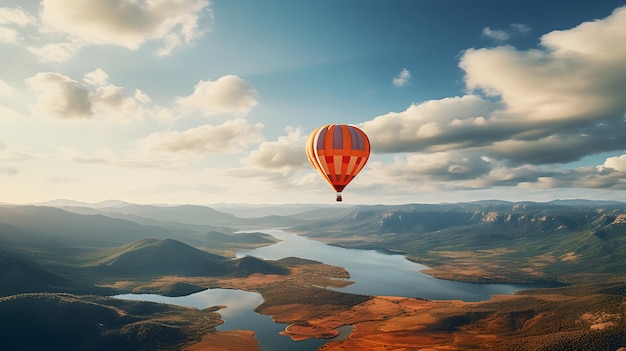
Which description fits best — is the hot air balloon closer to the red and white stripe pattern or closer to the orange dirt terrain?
the red and white stripe pattern

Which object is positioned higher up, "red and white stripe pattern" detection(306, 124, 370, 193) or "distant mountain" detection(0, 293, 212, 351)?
"red and white stripe pattern" detection(306, 124, 370, 193)

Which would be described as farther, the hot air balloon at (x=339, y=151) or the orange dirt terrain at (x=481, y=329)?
the orange dirt terrain at (x=481, y=329)

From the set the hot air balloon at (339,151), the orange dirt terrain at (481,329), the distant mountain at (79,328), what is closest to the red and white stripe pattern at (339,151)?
the hot air balloon at (339,151)

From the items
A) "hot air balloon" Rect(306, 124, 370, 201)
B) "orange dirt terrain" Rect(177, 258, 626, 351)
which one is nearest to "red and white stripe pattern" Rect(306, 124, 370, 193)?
"hot air balloon" Rect(306, 124, 370, 201)

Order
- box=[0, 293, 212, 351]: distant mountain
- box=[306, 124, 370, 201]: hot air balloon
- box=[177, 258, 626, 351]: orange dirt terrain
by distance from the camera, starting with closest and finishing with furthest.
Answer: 1. box=[306, 124, 370, 201]: hot air balloon
2. box=[177, 258, 626, 351]: orange dirt terrain
3. box=[0, 293, 212, 351]: distant mountain

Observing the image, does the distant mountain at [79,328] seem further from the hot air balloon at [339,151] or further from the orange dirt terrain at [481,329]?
the hot air balloon at [339,151]

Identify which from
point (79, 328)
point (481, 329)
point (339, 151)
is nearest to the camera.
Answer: point (339, 151)

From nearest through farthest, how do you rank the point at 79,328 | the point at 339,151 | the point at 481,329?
the point at 339,151, the point at 79,328, the point at 481,329

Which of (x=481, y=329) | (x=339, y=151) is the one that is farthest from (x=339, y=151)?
(x=481, y=329)

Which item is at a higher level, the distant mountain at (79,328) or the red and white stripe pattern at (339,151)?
the red and white stripe pattern at (339,151)

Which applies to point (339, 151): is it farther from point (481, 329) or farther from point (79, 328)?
point (79, 328)
